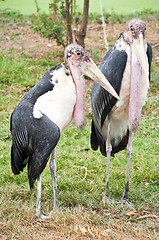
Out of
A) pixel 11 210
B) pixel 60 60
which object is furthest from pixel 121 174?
pixel 60 60

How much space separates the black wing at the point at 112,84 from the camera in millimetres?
2920

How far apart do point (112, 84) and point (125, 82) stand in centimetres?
11

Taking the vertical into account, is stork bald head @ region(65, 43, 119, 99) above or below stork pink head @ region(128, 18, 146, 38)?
below

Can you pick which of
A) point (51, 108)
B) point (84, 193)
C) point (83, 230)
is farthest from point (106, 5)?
point (83, 230)

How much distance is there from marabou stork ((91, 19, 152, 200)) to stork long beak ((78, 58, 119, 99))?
163 mm

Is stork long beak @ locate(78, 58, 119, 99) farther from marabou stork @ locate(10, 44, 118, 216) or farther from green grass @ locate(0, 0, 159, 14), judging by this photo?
green grass @ locate(0, 0, 159, 14)

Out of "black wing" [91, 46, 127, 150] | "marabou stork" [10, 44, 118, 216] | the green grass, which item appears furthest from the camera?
the green grass

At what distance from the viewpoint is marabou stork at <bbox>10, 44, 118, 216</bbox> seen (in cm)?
276

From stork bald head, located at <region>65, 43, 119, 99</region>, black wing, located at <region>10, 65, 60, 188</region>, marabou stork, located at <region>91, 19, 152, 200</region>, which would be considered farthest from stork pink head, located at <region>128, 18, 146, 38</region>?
black wing, located at <region>10, 65, 60, 188</region>

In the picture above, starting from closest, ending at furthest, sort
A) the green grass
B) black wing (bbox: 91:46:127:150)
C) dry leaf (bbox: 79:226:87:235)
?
1. dry leaf (bbox: 79:226:87:235)
2. black wing (bbox: 91:46:127:150)
3. the green grass

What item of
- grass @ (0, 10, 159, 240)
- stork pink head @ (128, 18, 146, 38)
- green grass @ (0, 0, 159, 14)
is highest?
stork pink head @ (128, 18, 146, 38)

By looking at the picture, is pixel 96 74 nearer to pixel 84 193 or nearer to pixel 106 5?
pixel 84 193

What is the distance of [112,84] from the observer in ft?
9.73

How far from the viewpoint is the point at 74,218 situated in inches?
111
